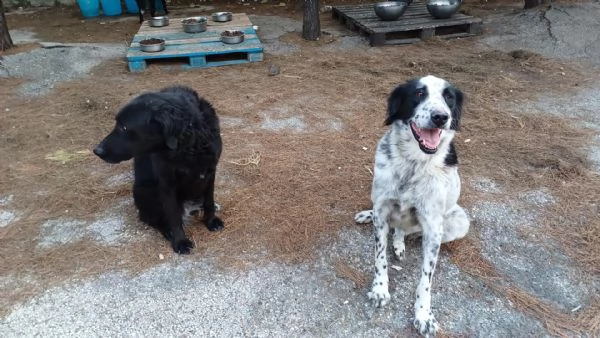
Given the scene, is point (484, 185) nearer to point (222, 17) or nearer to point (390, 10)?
point (390, 10)

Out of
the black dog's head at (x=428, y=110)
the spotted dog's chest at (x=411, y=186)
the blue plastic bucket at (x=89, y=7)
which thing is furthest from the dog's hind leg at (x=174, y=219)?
the blue plastic bucket at (x=89, y=7)

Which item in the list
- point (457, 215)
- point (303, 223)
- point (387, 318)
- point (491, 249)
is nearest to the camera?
point (387, 318)

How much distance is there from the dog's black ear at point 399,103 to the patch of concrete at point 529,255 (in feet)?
3.78

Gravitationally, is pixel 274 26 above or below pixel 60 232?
above

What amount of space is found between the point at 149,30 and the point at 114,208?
4.58 metres

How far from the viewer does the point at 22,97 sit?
5.49 meters

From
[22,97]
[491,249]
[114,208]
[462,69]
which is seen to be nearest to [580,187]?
[491,249]

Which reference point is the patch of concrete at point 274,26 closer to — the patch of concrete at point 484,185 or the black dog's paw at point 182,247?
the patch of concrete at point 484,185

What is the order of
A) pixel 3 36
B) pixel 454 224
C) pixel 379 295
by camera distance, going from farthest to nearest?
1. pixel 3 36
2. pixel 454 224
3. pixel 379 295

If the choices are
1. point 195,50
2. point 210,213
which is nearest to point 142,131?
point 210,213

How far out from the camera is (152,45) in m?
6.14

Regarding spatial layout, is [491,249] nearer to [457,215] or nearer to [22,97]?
[457,215]

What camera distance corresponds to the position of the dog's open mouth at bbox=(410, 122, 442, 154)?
2270 millimetres

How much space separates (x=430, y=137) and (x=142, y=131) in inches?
61.9
